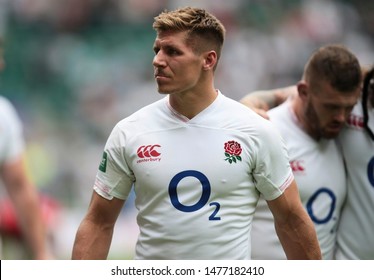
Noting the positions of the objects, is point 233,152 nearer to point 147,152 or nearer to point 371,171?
point 147,152

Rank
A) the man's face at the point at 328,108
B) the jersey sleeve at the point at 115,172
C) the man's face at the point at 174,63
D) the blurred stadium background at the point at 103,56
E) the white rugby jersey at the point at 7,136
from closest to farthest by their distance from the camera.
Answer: the man's face at the point at 174,63 → the jersey sleeve at the point at 115,172 → the man's face at the point at 328,108 → the white rugby jersey at the point at 7,136 → the blurred stadium background at the point at 103,56

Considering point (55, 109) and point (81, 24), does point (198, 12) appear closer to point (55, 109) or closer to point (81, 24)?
point (55, 109)

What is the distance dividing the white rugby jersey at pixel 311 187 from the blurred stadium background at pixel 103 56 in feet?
17.4

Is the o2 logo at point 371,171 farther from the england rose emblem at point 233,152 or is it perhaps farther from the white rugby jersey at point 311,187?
the england rose emblem at point 233,152

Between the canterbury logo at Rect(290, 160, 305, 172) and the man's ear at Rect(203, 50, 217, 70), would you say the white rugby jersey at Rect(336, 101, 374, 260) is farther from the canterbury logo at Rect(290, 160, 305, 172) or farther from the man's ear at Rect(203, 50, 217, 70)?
the man's ear at Rect(203, 50, 217, 70)

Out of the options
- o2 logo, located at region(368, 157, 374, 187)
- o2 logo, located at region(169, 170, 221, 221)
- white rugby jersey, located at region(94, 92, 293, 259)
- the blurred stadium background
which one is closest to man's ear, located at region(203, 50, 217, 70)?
white rugby jersey, located at region(94, 92, 293, 259)

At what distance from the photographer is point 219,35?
4105 millimetres

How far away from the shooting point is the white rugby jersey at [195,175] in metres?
3.98

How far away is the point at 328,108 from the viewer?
15.8ft

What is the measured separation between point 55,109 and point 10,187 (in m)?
6.10

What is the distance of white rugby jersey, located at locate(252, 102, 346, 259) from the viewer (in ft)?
16.0

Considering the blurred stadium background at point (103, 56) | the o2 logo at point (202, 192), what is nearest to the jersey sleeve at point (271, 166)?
the o2 logo at point (202, 192)

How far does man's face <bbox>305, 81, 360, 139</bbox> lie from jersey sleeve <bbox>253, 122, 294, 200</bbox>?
0.82m

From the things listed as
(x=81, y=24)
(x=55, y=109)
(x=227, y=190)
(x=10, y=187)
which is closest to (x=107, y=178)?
(x=227, y=190)
